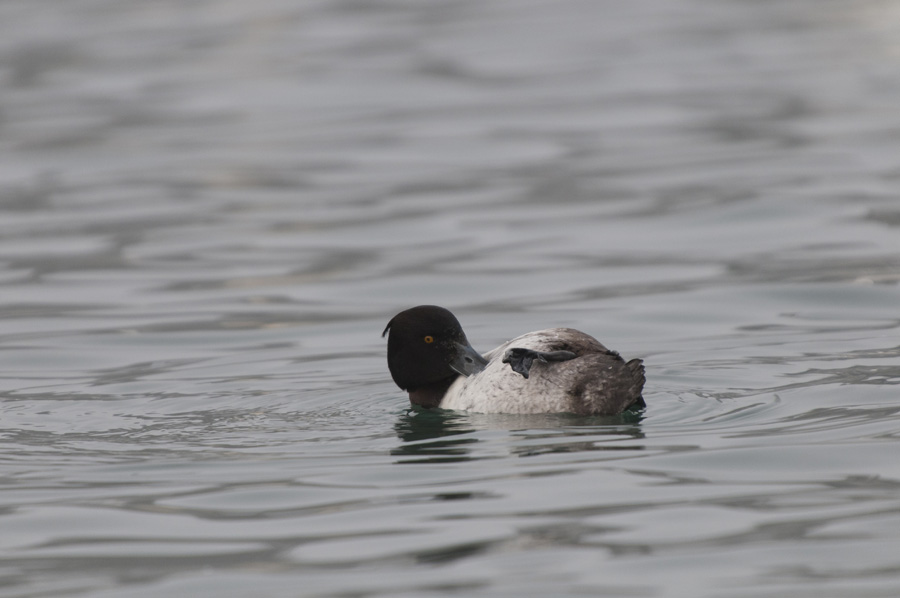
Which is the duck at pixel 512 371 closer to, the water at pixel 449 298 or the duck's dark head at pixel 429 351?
the duck's dark head at pixel 429 351

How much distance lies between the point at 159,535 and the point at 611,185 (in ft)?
42.0

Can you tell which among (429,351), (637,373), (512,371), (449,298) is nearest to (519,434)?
(512,371)

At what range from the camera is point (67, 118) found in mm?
26000

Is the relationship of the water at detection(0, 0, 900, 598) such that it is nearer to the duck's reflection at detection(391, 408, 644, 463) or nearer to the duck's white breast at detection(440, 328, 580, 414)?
the duck's reflection at detection(391, 408, 644, 463)

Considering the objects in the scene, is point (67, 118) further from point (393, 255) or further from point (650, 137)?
point (393, 255)

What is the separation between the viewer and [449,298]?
1402 cm

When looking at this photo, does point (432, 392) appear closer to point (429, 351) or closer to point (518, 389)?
point (429, 351)

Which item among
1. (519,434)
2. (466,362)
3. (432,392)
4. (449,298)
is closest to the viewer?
(519,434)

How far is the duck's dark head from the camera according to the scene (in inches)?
376

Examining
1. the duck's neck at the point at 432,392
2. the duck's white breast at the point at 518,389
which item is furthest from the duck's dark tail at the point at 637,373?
the duck's neck at the point at 432,392

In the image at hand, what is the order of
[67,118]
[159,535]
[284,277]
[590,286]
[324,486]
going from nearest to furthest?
[159,535]
[324,486]
[590,286]
[284,277]
[67,118]

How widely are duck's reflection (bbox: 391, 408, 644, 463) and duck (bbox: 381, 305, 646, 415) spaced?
0.08 m

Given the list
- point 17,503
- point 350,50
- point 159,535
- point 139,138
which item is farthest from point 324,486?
point 350,50

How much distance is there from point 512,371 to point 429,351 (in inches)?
29.4
